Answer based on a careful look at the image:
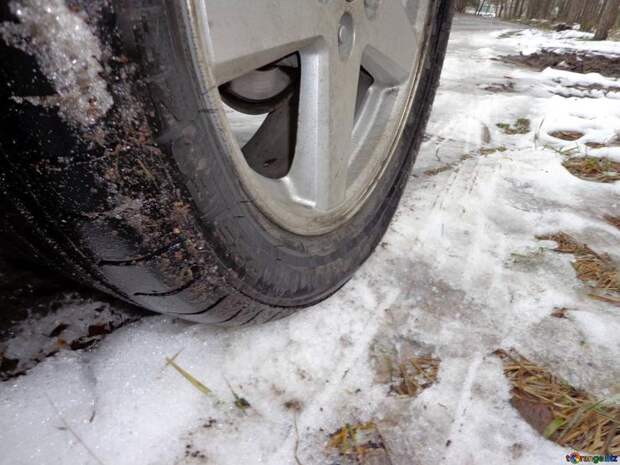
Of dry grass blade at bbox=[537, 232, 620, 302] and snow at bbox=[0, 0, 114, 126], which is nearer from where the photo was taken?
snow at bbox=[0, 0, 114, 126]

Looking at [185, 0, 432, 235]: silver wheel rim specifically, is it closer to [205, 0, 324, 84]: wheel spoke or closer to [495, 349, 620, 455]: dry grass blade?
[205, 0, 324, 84]: wheel spoke

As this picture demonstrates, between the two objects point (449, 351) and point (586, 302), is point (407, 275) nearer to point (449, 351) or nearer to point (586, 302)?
point (449, 351)

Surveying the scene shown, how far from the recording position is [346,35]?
0.86 m

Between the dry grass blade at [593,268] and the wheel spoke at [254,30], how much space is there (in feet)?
2.87

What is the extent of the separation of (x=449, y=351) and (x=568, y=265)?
50 centimetres

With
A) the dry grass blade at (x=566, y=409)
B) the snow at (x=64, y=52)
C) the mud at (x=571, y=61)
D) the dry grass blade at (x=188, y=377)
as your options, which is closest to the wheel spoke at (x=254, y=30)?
the snow at (x=64, y=52)

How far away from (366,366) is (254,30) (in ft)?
1.96

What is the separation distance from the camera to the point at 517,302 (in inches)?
39.6

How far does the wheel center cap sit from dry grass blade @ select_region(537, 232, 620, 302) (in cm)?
79

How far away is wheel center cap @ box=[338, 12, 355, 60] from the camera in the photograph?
841 millimetres

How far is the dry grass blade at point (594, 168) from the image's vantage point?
5.47 feet

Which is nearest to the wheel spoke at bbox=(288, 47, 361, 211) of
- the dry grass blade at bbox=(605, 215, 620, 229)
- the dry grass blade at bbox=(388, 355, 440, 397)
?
the dry grass blade at bbox=(388, 355, 440, 397)

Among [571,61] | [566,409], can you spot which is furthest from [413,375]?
[571,61]

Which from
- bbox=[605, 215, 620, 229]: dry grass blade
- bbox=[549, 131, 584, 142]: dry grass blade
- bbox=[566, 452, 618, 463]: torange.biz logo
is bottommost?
bbox=[549, 131, 584, 142]: dry grass blade
